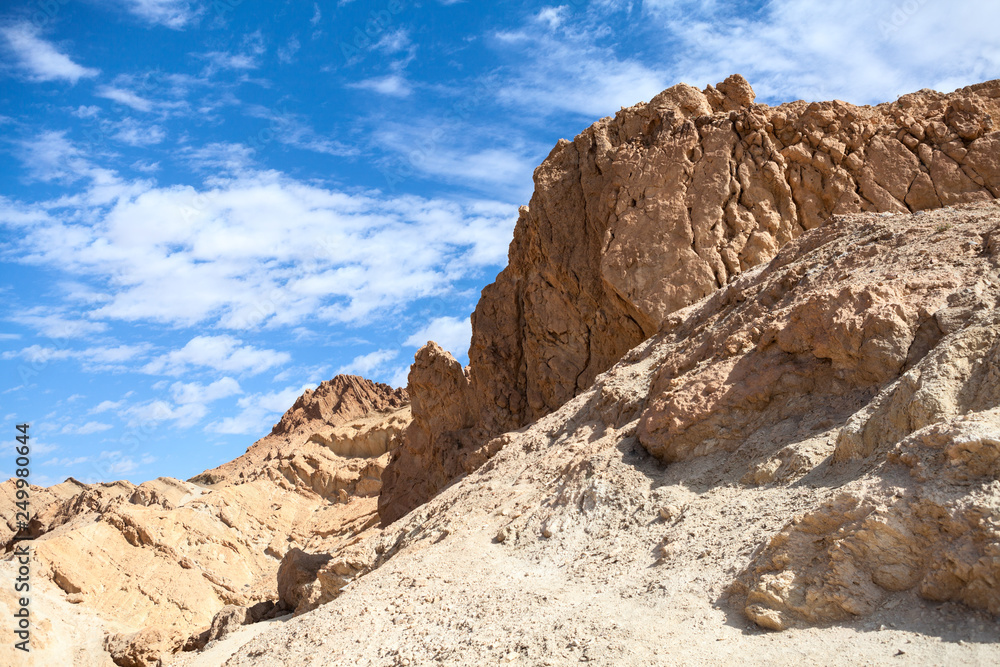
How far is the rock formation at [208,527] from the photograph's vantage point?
2350cm

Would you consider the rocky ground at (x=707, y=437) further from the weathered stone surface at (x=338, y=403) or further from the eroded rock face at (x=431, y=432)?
the weathered stone surface at (x=338, y=403)

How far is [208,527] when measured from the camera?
30797 millimetres

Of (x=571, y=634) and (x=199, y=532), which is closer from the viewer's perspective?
(x=571, y=634)

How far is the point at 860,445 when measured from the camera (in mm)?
7930

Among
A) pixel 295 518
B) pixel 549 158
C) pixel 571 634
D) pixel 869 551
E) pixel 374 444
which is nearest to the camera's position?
pixel 869 551

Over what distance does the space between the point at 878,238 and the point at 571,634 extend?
7.08 meters

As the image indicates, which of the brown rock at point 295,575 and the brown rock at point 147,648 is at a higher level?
the brown rock at point 295,575

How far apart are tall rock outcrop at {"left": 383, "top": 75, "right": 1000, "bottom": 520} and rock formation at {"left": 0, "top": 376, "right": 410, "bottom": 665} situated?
410 inches

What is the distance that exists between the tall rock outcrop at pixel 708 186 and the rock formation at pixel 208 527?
10411 millimetres

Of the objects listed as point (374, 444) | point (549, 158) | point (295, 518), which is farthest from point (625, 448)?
point (374, 444)

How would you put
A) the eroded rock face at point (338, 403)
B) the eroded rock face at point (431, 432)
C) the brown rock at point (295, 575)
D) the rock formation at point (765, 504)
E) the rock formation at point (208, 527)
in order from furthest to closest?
A: the eroded rock face at point (338, 403)
the eroded rock face at point (431, 432)
the rock formation at point (208, 527)
the brown rock at point (295, 575)
the rock formation at point (765, 504)

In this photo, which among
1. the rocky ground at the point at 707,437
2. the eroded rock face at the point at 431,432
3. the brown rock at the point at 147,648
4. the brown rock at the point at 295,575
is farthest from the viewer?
the eroded rock face at the point at 431,432

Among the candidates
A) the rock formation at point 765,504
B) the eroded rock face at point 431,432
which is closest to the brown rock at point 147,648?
the rock formation at point 765,504

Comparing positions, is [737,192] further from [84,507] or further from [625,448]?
[84,507]
